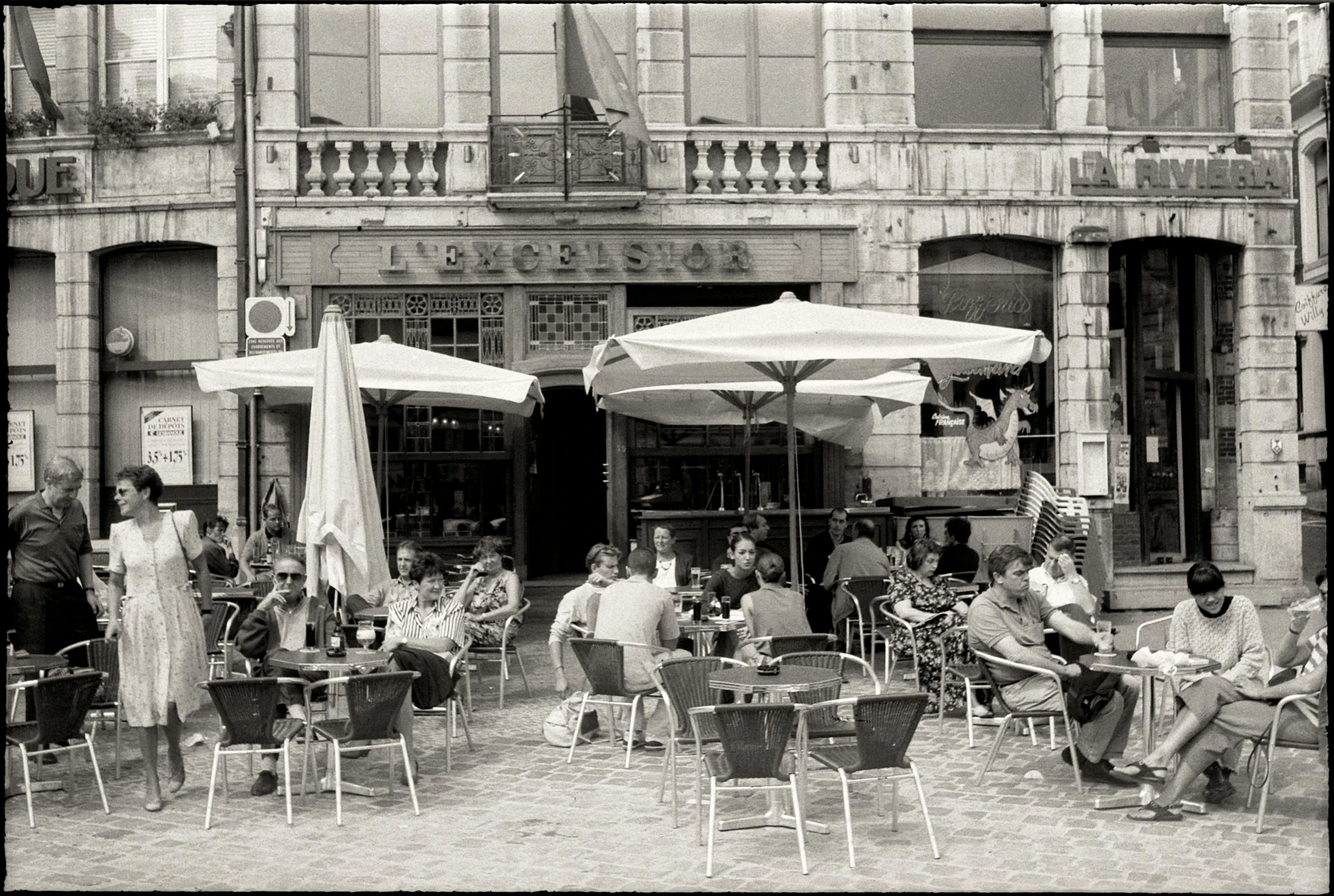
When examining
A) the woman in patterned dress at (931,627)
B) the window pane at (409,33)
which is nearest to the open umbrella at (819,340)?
the woman in patterned dress at (931,627)

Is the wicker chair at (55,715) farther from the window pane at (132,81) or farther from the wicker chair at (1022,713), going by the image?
the window pane at (132,81)

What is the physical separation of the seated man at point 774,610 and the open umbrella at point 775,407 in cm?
367

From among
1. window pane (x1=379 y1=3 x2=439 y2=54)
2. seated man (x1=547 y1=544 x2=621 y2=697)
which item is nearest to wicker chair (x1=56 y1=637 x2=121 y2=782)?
seated man (x1=547 y1=544 x2=621 y2=697)

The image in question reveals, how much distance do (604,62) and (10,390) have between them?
765 centimetres

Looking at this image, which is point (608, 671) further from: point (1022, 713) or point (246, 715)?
point (1022, 713)

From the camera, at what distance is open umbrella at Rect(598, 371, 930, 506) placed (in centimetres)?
1227

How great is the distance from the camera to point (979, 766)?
7.82 m

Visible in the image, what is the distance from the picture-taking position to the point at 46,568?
8.53 m

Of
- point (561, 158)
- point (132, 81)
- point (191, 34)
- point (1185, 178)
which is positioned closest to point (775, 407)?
point (561, 158)

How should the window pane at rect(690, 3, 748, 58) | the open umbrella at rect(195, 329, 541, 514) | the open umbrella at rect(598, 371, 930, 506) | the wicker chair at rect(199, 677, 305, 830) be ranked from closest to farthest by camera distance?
the wicker chair at rect(199, 677, 305, 830) < the open umbrella at rect(195, 329, 541, 514) < the open umbrella at rect(598, 371, 930, 506) < the window pane at rect(690, 3, 748, 58)

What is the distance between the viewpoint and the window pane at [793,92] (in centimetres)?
1530

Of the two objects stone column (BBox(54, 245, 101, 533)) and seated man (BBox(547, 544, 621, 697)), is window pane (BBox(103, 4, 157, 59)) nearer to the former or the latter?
stone column (BBox(54, 245, 101, 533))

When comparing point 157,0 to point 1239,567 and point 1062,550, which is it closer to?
point 1062,550

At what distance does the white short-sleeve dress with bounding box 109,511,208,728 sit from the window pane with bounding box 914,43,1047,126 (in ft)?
35.4
